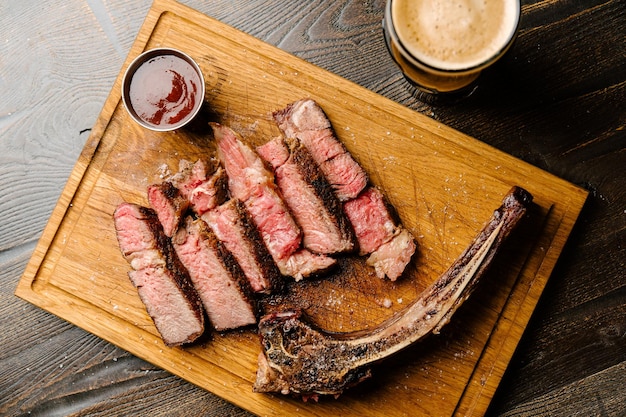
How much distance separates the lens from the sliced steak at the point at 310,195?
9.58 ft

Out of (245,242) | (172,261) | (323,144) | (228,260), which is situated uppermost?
(323,144)

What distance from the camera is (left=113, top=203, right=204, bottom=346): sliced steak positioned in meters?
2.88

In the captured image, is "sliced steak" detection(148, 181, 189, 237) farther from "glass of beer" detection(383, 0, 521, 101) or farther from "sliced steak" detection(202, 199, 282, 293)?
"glass of beer" detection(383, 0, 521, 101)

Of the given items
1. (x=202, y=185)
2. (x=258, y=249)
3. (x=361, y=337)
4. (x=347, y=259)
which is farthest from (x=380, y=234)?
(x=202, y=185)

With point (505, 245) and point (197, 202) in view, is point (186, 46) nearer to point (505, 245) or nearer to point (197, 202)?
point (197, 202)

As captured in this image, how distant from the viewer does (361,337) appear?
110 inches

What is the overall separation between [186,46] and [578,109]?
7.18ft

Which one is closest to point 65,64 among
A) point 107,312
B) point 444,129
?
point 107,312

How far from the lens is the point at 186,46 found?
3031 mm

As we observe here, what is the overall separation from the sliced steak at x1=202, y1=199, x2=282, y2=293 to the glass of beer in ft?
3.72

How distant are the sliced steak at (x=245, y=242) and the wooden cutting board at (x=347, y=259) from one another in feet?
0.67

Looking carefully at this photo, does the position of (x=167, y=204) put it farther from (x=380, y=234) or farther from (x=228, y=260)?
(x=380, y=234)

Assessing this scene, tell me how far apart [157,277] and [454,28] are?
187cm

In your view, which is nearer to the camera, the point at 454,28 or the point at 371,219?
the point at 454,28
